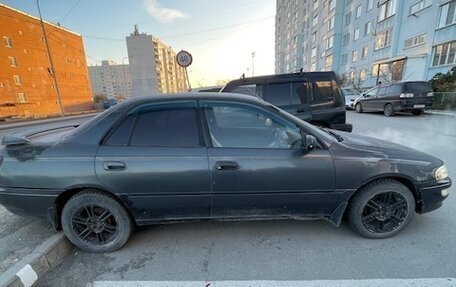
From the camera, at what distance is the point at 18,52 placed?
31.6 meters

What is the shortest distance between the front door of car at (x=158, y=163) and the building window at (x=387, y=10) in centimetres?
2830

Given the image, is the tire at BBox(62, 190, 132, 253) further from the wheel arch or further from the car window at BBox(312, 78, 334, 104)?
the car window at BBox(312, 78, 334, 104)

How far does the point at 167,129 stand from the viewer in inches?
103

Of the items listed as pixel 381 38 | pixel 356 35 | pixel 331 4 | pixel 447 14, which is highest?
pixel 331 4

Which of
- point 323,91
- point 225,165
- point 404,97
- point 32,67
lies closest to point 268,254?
point 225,165

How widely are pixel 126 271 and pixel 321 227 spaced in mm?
2224

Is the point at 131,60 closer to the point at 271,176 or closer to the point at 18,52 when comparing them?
the point at 18,52

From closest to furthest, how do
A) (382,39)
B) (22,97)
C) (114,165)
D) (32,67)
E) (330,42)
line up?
1. (114,165)
2. (382,39)
3. (22,97)
4. (32,67)
5. (330,42)

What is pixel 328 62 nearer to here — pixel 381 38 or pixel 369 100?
pixel 381 38

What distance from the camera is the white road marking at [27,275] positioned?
2133 millimetres

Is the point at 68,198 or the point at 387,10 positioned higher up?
the point at 387,10

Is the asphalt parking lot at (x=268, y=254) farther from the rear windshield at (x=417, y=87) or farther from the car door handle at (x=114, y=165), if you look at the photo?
the rear windshield at (x=417, y=87)

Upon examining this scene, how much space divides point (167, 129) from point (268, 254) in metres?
1.69

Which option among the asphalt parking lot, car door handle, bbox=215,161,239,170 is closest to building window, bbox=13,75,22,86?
the asphalt parking lot
